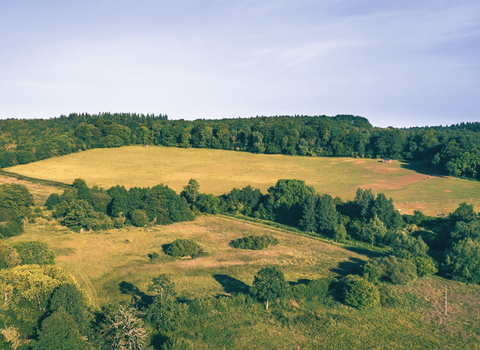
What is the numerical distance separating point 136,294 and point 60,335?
15.7 m

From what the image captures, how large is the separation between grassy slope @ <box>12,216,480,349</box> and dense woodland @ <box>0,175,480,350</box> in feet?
6.23

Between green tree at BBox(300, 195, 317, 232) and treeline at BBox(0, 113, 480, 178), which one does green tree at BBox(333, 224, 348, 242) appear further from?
treeline at BBox(0, 113, 480, 178)

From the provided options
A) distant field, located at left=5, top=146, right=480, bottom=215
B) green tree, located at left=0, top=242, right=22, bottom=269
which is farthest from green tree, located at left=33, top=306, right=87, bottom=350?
distant field, located at left=5, top=146, right=480, bottom=215

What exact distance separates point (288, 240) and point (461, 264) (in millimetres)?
29004

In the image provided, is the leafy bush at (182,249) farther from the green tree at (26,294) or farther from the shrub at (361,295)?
the shrub at (361,295)

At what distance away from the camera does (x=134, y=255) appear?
61.6m

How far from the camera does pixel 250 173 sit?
435 feet

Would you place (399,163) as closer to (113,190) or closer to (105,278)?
(113,190)

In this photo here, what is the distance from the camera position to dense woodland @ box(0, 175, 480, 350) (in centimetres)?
3588

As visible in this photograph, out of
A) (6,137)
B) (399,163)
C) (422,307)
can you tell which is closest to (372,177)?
(399,163)

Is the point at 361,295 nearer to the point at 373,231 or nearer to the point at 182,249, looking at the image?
the point at 373,231

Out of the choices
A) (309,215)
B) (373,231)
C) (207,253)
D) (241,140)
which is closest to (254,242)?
(207,253)

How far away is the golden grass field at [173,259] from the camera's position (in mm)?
52219

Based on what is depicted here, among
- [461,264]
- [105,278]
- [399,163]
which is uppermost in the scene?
[399,163]
